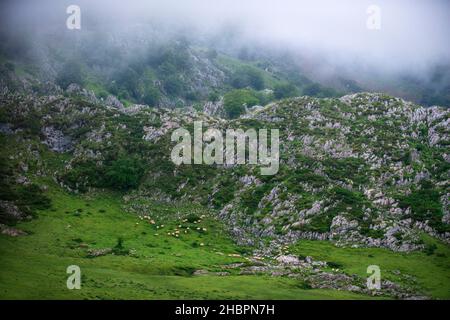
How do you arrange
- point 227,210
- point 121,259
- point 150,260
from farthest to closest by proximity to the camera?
point 227,210
point 150,260
point 121,259

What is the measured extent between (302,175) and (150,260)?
65.6 m

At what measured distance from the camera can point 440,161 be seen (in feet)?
541

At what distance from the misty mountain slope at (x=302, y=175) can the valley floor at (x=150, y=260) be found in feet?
24.4

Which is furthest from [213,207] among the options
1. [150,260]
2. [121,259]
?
[121,259]

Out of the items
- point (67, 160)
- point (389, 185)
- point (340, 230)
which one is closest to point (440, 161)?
point (389, 185)

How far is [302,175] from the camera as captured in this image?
16300 cm

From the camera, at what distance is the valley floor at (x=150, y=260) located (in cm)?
9425

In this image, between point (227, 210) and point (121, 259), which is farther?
point (227, 210)

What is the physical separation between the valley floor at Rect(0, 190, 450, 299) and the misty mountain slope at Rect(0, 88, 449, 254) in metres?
7.44

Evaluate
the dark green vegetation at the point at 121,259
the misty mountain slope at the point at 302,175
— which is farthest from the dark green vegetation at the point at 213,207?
the misty mountain slope at the point at 302,175

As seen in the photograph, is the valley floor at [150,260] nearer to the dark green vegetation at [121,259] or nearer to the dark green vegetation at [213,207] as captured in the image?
the dark green vegetation at [121,259]

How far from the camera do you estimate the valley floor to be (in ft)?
309

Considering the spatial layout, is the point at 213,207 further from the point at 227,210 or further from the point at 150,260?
the point at 150,260
